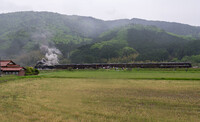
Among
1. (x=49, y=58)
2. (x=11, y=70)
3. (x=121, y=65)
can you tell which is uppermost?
(x=49, y=58)

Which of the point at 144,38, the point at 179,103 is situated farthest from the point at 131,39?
the point at 179,103

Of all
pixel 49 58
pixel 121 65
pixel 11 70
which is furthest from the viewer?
pixel 49 58

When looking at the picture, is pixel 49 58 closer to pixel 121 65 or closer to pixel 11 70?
pixel 121 65

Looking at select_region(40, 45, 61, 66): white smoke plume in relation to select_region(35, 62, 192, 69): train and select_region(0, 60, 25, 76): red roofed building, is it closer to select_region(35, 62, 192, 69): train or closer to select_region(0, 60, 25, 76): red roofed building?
select_region(35, 62, 192, 69): train

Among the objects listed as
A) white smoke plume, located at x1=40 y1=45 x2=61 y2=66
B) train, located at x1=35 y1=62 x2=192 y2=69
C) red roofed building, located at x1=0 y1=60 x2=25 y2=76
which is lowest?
red roofed building, located at x1=0 y1=60 x2=25 y2=76

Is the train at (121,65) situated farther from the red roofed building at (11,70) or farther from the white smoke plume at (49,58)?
the red roofed building at (11,70)

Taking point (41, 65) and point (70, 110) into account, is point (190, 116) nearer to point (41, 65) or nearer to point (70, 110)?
point (70, 110)

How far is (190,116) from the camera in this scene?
8.95 m

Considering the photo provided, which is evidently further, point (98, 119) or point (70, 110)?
point (70, 110)

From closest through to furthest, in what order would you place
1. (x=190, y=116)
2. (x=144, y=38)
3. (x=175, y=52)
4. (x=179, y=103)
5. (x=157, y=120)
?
(x=157, y=120) → (x=190, y=116) → (x=179, y=103) → (x=175, y=52) → (x=144, y=38)

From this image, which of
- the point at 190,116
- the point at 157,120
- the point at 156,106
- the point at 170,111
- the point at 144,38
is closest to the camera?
the point at 157,120

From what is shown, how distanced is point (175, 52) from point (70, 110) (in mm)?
107536

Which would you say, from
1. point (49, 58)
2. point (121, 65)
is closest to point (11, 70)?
point (121, 65)

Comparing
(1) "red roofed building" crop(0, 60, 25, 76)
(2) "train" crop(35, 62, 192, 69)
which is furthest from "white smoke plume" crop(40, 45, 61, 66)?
(1) "red roofed building" crop(0, 60, 25, 76)
